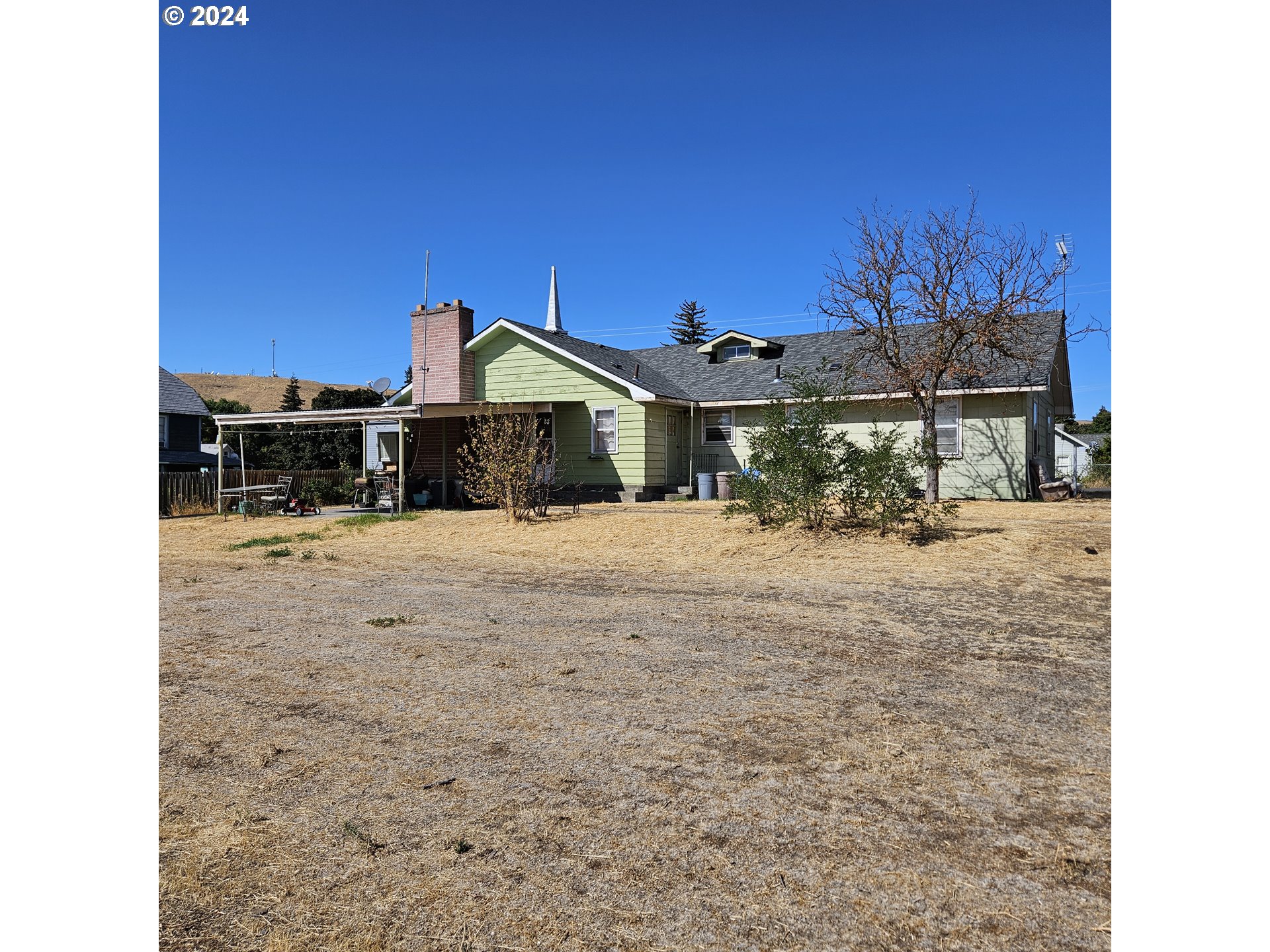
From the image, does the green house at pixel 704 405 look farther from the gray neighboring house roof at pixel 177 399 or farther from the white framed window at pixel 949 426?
the gray neighboring house roof at pixel 177 399

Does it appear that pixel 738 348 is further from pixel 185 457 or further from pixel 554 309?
pixel 185 457

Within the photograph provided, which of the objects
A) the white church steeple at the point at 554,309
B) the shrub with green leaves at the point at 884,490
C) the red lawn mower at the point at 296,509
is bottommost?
the red lawn mower at the point at 296,509

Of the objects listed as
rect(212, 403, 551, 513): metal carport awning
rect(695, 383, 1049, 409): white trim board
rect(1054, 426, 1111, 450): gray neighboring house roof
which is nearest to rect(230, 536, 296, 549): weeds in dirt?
rect(212, 403, 551, 513): metal carport awning

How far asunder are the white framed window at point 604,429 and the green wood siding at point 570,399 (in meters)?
0.09

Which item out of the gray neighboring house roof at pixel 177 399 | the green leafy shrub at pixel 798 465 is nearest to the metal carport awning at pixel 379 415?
the green leafy shrub at pixel 798 465

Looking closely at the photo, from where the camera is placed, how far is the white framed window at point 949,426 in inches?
741

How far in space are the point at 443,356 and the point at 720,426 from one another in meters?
7.95

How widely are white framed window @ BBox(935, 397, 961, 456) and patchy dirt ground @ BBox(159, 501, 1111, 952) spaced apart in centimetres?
1220

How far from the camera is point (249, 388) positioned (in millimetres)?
93938

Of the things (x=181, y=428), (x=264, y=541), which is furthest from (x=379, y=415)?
(x=181, y=428)

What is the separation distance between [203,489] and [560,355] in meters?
9.70

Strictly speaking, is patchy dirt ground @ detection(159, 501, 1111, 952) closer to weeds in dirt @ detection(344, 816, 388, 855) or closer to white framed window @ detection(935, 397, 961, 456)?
weeds in dirt @ detection(344, 816, 388, 855)
